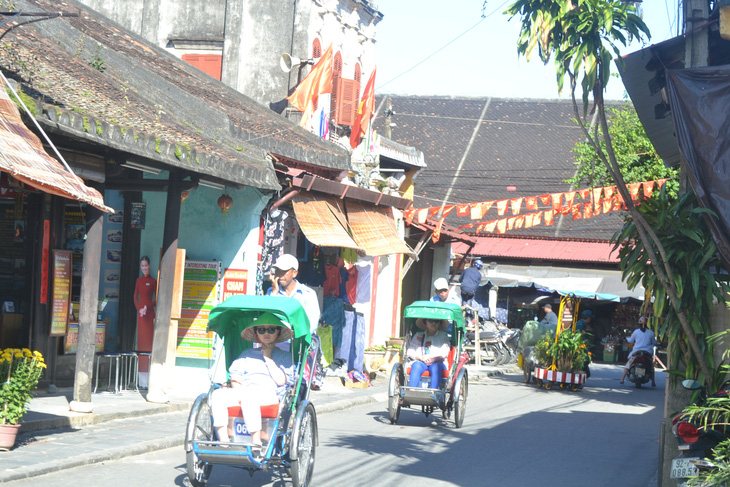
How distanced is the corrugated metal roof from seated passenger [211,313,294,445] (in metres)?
27.8

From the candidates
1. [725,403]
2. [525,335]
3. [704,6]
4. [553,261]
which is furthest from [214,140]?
[553,261]

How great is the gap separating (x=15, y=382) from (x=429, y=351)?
6.31m

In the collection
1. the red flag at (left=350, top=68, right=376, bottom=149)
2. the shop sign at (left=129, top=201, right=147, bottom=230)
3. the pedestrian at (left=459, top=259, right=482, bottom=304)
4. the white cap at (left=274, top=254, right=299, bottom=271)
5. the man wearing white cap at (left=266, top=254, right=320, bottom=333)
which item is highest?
the red flag at (left=350, top=68, right=376, bottom=149)

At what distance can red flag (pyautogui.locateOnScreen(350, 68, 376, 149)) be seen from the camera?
787 inches

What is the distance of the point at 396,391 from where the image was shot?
1311cm

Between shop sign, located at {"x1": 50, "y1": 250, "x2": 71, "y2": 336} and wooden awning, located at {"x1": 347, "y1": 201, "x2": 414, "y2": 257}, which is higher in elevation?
wooden awning, located at {"x1": 347, "y1": 201, "x2": 414, "y2": 257}

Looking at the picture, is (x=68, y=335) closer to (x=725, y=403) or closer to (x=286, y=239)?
(x=286, y=239)

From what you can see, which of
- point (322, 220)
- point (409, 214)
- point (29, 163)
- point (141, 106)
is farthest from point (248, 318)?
point (409, 214)

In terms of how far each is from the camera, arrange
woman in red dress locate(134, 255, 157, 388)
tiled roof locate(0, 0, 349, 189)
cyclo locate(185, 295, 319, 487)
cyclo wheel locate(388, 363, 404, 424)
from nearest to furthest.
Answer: cyclo locate(185, 295, 319, 487)
tiled roof locate(0, 0, 349, 189)
cyclo wheel locate(388, 363, 404, 424)
woman in red dress locate(134, 255, 157, 388)

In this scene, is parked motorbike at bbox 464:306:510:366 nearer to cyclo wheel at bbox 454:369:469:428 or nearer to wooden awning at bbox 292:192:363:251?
wooden awning at bbox 292:192:363:251

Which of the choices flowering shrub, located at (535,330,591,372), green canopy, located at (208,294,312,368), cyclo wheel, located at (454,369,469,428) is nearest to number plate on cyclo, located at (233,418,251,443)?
green canopy, located at (208,294,312,368)

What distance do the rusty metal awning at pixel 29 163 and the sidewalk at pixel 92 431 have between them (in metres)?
2.41

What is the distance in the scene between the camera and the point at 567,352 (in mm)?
20188

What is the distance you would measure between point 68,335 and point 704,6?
31.3 feet
